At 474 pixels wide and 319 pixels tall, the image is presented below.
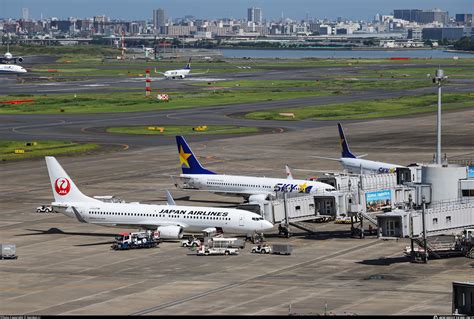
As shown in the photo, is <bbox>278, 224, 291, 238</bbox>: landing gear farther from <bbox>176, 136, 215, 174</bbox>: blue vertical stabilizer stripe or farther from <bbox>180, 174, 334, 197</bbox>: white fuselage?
<bbox>176, 136, 215, 174</bbox>: blue vertical stabilizer stripe

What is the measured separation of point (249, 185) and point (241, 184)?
849 millimetres

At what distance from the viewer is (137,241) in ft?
305

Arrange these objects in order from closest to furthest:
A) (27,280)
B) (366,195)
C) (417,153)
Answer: (27,280), (366,195), (417,153)

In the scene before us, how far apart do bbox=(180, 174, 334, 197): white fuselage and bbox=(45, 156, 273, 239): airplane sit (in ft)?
44.4

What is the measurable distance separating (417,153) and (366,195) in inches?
2586

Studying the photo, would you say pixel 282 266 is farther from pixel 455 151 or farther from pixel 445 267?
pixel 455 151

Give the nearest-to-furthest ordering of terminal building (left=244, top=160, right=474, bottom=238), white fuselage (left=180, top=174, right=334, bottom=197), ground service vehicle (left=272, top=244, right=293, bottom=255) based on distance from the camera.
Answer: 1. ground service vehicle (left=272, top=244, right=293, bottom=255)
2. terminal building (left=244, top=160, right=474, bottom=238)
3. white fuselage (left=180, top=174, right=334, bottom=197)

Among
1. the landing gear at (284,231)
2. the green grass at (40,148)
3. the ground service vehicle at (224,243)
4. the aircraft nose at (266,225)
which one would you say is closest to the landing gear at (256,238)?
the aircraft nose at (266,225)

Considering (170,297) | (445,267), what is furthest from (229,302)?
(445,267)

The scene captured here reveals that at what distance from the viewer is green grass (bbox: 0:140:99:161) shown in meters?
163

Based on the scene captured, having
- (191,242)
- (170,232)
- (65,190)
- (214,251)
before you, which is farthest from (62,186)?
(214,251)

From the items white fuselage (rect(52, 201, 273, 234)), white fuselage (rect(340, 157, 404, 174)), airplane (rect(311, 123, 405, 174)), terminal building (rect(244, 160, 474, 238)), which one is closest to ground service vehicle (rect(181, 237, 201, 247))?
white fuselage (rect(52, 201, 273, 234))

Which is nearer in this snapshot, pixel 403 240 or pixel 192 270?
pixel 192 270

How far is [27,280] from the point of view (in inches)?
3147
